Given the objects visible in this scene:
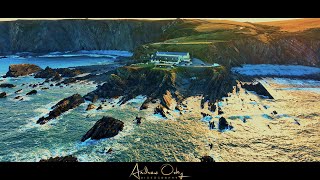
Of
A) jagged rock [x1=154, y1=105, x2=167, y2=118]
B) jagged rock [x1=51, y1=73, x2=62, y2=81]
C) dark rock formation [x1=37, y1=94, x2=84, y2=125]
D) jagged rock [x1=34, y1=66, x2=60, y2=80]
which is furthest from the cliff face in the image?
jagged rock [x1=154, y1=105, x2=167, y2=118]

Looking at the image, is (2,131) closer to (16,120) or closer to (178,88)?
(16,120)

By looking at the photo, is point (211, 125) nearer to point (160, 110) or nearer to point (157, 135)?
point (157, 135)

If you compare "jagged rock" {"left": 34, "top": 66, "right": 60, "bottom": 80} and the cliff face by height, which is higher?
the cliff face

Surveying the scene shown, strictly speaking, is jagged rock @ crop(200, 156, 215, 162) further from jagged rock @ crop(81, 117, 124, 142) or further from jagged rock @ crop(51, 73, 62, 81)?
jagged rock @ crop(51, 73, 62, 81)

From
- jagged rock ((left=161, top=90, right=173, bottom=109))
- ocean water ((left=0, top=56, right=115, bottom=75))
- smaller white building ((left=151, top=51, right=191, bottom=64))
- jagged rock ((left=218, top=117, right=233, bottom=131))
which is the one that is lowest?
ocean water ((left=0, top=56, right=115, bottom=75))

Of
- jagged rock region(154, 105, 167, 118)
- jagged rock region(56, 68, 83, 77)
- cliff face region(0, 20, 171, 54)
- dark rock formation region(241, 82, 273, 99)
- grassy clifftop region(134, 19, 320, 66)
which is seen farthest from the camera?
cliff face region(0, 20, 171, 54)
